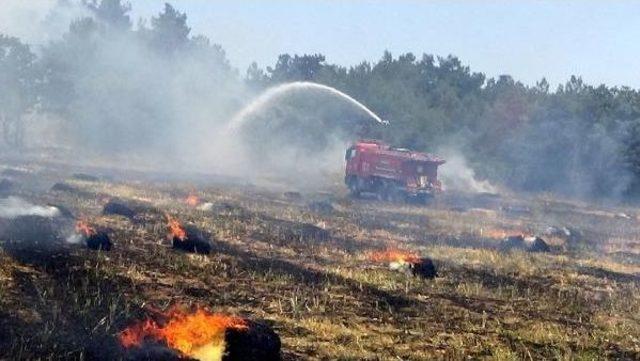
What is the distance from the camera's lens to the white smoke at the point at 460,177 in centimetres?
5388

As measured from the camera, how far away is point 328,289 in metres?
13.0

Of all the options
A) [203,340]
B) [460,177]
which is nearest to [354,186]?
[460,177]

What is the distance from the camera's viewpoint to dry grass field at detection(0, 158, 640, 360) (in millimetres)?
9547

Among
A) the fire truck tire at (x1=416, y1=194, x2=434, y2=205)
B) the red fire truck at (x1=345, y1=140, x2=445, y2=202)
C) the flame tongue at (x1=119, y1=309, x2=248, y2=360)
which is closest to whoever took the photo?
the flame tongue at (x1=119, y1=309, x2=248, y2=360)

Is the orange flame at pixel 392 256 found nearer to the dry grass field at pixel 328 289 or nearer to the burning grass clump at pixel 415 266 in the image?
the burning grass clump at pixel 415 266

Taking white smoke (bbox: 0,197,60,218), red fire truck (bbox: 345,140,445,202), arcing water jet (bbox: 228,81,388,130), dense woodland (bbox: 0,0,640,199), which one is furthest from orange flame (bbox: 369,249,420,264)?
arcing water jet (bbox: 228,81,388,130)

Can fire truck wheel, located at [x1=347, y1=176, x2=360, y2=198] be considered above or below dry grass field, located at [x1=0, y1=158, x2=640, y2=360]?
above

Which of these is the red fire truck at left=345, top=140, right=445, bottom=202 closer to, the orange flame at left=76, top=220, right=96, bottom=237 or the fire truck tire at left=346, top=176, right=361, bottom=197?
the fire truck tire at left=346, top=176, right=361, bottom=197

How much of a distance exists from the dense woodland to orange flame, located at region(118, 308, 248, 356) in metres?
49.5

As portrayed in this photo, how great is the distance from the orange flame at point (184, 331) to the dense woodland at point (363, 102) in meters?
49.5

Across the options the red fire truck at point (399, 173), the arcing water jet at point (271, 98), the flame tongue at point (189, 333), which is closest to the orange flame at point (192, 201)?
the red fire truck at point (399, 173)

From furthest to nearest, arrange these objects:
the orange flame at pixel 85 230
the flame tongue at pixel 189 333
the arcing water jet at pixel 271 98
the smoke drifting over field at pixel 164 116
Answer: the arcing water jet at pixel 271 98, the smoke drifting over field at pixel 164 116, the orange flame at pixel 85 230, the flame tongue at pixel 189 333

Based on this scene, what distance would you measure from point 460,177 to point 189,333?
49889mm

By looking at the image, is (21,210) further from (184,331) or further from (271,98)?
(271,98)
